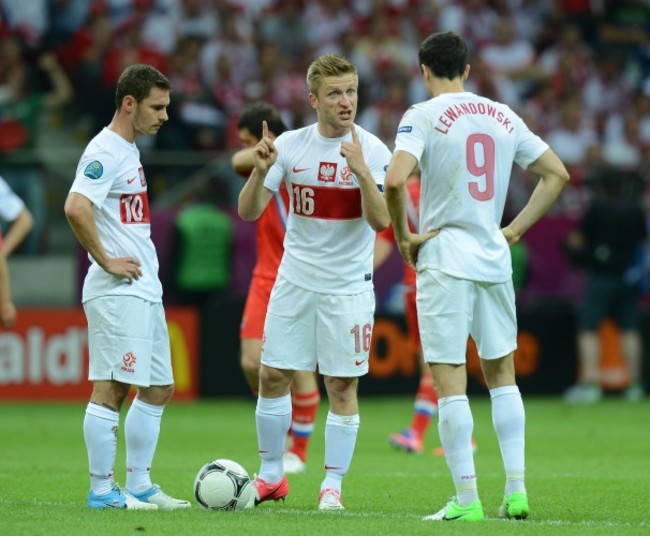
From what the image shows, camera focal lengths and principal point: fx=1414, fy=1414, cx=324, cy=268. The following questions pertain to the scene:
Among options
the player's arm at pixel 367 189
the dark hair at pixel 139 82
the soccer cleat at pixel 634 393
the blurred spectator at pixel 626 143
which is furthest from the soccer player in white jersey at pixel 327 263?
the blurred spectator at pixel 626 143

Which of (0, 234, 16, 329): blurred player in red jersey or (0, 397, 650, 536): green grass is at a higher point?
(0, 234, 16, 329): blurred player in red jersey

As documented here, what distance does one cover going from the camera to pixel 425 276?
746 cm

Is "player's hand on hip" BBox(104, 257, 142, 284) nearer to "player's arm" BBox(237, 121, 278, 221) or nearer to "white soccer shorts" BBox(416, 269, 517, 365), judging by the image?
"player's arm" BBox(237, 121, 278, 221)

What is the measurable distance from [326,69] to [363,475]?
3434mm

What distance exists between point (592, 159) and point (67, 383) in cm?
726

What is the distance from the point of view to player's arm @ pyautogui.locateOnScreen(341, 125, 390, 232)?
7.55 metres

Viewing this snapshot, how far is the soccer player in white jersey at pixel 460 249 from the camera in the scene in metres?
7.30

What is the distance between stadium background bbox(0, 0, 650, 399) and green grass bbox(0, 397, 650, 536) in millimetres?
780

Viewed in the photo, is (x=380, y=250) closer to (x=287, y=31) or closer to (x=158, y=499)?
(x=158, y=499)

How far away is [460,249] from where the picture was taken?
740cm

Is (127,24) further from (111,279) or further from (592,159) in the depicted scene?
(111,279)

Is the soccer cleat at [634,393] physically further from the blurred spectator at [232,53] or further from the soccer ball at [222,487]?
the soccer ball at [222,487]

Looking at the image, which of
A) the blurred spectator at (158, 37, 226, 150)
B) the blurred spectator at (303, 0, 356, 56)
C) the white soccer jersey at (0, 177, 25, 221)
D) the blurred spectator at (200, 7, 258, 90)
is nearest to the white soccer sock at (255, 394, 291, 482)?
the white soccer jersey at (0, 177, 25, 221)

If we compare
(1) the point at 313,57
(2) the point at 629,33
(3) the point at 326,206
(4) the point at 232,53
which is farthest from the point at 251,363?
(2) the point at 629,33
